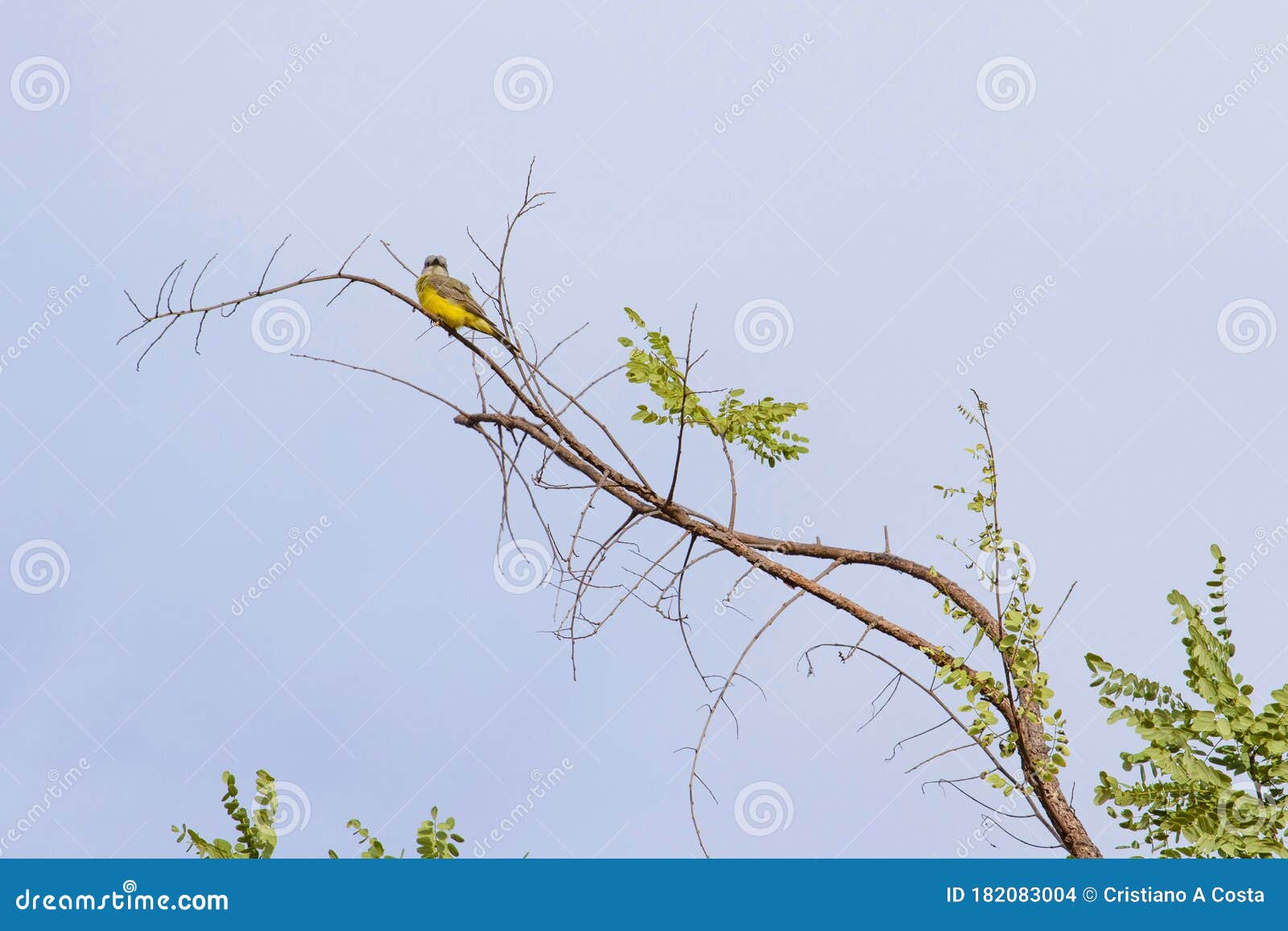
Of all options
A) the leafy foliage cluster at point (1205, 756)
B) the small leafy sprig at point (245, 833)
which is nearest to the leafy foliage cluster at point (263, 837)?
the small leafy sprig at point (245, 833)

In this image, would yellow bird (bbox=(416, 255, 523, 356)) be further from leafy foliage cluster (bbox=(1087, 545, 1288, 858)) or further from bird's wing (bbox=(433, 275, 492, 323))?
leafy foliage cluster (bbox=(1087, 545, 1288, 858))

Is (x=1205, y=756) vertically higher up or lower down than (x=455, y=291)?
lower down

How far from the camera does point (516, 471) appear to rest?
191 inches

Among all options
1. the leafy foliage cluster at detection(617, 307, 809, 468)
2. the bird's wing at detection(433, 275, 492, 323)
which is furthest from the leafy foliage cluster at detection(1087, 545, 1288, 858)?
the bird's wing at detection(433, 275, 492, 323)

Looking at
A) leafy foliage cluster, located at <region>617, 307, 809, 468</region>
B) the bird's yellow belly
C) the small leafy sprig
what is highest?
the bird's yellow belly

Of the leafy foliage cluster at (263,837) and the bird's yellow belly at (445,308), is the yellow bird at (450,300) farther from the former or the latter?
the leafy foliage cluster at (263,837)

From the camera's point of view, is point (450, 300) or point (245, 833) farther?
point (450, 300)

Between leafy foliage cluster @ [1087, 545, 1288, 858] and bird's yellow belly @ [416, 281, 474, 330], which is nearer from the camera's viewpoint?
leafy foliage cluster @ [1087, 545, 1288, 858]

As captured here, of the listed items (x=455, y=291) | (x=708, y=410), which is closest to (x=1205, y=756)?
(x=708, y=410)

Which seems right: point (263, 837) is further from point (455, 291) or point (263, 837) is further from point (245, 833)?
point (455, 291)

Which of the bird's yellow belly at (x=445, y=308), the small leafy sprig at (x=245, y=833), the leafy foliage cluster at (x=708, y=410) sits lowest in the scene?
the small leafy sprig at (x=245, y=833)

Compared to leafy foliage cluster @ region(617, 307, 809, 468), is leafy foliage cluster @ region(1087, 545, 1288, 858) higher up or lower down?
lower down
